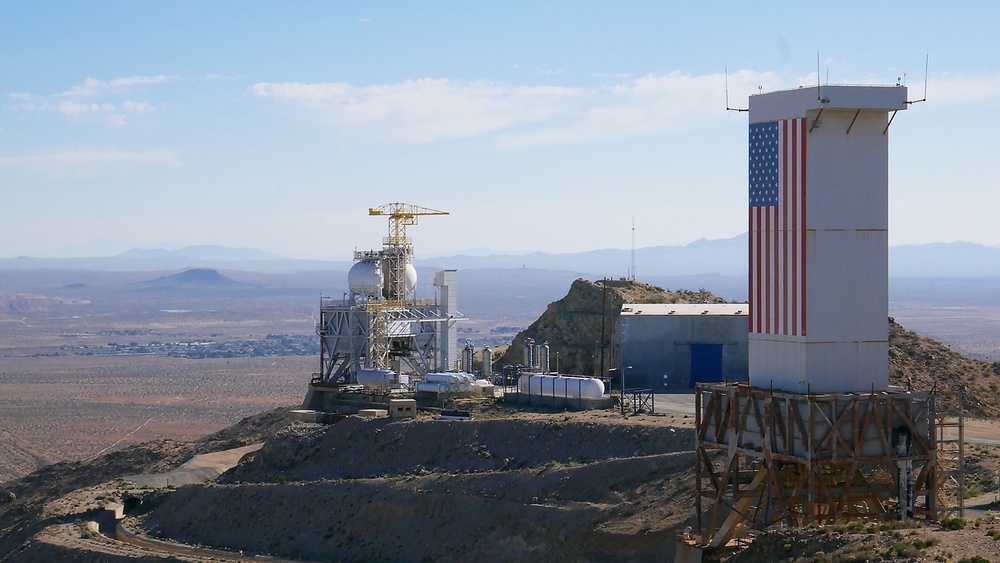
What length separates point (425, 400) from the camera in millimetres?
53781

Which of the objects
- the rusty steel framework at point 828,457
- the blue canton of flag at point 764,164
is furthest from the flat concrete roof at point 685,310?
the rusty steel framework at point 828,457

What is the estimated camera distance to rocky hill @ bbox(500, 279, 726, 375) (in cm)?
6191

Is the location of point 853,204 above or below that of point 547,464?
above

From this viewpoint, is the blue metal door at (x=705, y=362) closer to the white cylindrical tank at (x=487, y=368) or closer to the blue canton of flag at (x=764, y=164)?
the white cylindrical tank at (x=487, y=368)

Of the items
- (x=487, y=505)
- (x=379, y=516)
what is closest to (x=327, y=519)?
(x=379, y=516)

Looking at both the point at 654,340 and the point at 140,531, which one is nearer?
the point at 140,531

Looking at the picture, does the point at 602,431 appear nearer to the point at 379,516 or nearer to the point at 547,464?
the point at 547,464

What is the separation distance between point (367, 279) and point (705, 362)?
16573 mm

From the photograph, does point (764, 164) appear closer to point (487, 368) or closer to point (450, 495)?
point (450, 495)

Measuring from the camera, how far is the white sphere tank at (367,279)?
207ft

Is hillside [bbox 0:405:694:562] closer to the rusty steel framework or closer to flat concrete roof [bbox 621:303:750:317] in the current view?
the rusty steel framework


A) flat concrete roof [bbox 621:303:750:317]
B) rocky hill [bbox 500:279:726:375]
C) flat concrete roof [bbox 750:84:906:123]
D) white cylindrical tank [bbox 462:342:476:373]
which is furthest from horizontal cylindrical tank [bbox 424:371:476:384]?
flat concrete roof [bbox 750:84:906:123]

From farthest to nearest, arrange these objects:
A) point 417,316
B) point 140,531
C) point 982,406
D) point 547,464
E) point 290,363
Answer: point 290,363
point 417,316
point 982,406
point 140,531
point 547,464

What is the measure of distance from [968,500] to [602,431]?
592 inches
